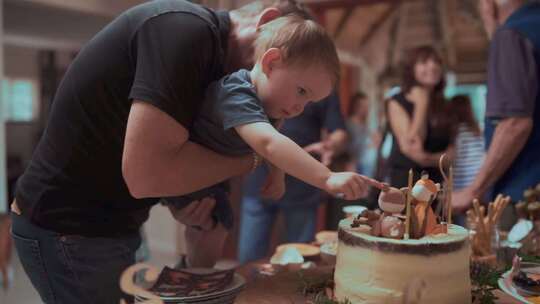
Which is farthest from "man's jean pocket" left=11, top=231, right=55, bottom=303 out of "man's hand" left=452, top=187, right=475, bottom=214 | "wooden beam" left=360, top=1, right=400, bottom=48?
"wooden beam" left=360, top=1, right=400, bottom=48

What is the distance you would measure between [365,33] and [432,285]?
542cm

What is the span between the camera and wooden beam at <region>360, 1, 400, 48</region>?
542 centimetres

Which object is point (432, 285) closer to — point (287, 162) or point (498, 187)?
point (287, 162)

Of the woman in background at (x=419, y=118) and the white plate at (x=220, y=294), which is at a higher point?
the woman in background at (x=419, y=118)

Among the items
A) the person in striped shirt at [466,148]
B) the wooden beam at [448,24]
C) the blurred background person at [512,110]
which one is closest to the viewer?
the blurred background person at [512,110]

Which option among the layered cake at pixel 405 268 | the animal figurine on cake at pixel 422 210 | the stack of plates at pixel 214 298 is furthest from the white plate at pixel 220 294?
the animal figurine on cake at pixel 422 210

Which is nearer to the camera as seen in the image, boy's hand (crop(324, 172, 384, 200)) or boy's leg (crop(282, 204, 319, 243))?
boy's hand (crop(324, 172, 384, 200))

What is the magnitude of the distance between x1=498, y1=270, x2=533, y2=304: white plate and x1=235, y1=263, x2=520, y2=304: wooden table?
0.02 metres

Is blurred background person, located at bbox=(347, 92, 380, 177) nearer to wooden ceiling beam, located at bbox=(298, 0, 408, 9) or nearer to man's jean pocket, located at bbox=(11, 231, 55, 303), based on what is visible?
wooden ceiling beam, located at bbox=(298, 0, 408, 9)

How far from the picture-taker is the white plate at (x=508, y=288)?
807 mm

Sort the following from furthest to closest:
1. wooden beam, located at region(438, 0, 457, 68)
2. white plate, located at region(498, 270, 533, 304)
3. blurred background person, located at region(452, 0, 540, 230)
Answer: wooden beam, located at region(438, 0, 457, 68)
blurred background person, located at region(452, 0, 540, 230)
white plate, located at region(498, 270, 533, 304)

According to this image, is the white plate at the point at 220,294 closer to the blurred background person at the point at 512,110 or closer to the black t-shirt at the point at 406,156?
the blurred background person at the point at 512,110

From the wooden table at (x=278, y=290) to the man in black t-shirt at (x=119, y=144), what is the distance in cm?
21

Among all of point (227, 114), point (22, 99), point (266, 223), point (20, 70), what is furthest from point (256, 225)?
point (22, 99)
